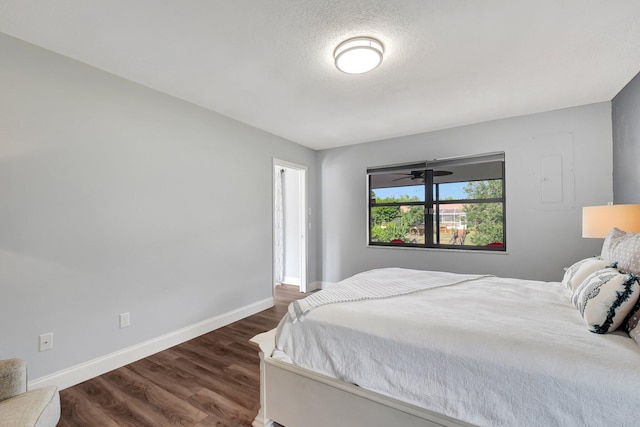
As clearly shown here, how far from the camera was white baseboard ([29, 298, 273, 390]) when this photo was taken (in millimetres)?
2092

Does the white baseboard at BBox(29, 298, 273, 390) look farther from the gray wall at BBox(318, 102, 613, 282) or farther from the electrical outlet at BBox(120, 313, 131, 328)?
the gray wall at BBox(318, 102, 613, 282)

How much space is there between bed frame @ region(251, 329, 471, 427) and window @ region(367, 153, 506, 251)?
2987 mm

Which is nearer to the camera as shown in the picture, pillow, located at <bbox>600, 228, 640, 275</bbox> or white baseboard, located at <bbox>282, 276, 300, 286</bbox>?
pillow, located at <bbox>600, 228, 640, 275</bbox>

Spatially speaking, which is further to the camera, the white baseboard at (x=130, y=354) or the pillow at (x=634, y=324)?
the white baseboard at (x=130, y=354)

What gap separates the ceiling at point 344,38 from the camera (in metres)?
1.69

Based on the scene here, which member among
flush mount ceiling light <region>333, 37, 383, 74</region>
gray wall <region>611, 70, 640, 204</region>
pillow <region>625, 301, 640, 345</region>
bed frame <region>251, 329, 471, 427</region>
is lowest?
bed frame <region>251, 329, 471, 427</region>

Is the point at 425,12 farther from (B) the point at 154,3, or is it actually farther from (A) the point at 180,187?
(A) the point at 180,187

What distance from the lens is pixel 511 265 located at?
348 cm

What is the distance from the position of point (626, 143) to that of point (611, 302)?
2414 mm

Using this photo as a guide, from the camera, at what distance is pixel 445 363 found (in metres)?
1.26

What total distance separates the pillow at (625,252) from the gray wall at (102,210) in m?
3.34

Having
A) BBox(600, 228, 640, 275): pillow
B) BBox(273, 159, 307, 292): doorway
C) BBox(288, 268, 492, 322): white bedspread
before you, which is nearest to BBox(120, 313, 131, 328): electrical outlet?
BBox(288, 268, 492, 322): white bedspread

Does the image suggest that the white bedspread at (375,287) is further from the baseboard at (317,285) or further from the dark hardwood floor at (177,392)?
the baseboard at (317,285)

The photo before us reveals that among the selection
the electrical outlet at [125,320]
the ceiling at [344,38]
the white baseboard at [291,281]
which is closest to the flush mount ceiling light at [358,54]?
the ceiling at [344,38]
